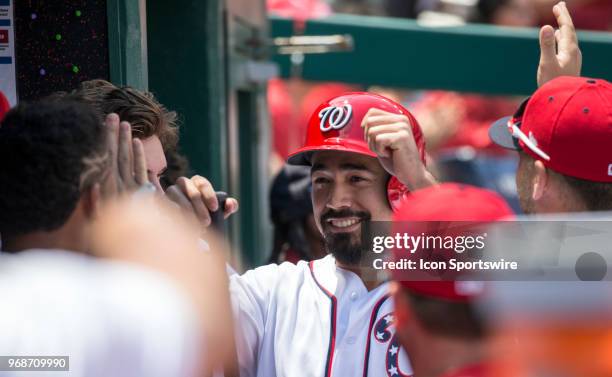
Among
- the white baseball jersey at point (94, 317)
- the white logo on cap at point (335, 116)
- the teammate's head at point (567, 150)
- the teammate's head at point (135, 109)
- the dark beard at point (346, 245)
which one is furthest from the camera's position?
the white logo on cap at point (335, 116)

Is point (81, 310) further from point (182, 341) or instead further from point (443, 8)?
point (443, 8)

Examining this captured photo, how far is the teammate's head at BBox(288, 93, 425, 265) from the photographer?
Answer: 280cm

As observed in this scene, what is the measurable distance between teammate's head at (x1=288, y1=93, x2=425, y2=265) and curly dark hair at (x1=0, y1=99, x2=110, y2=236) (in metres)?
0.98

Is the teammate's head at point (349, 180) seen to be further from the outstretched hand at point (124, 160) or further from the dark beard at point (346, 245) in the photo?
the outstretched hand at point (124, 160)

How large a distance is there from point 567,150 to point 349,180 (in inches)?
25.4

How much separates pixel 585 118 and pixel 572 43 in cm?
54

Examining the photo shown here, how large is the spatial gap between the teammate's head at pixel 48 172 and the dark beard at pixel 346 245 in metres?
0.95

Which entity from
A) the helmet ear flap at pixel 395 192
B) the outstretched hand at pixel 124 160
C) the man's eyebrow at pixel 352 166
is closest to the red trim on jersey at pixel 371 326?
the helmet ear flap at pixel 395 192

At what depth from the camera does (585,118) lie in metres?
2.53

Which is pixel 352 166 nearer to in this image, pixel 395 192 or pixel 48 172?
pixel 395 192

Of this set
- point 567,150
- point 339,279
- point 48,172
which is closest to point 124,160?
point 48,172

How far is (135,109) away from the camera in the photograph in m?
2.66

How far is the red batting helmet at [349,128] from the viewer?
2.84 m

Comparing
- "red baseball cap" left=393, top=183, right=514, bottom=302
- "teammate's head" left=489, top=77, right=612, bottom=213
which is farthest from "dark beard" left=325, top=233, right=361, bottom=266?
"red baseball cap" left=393, top=183, right=514, bottom=302
